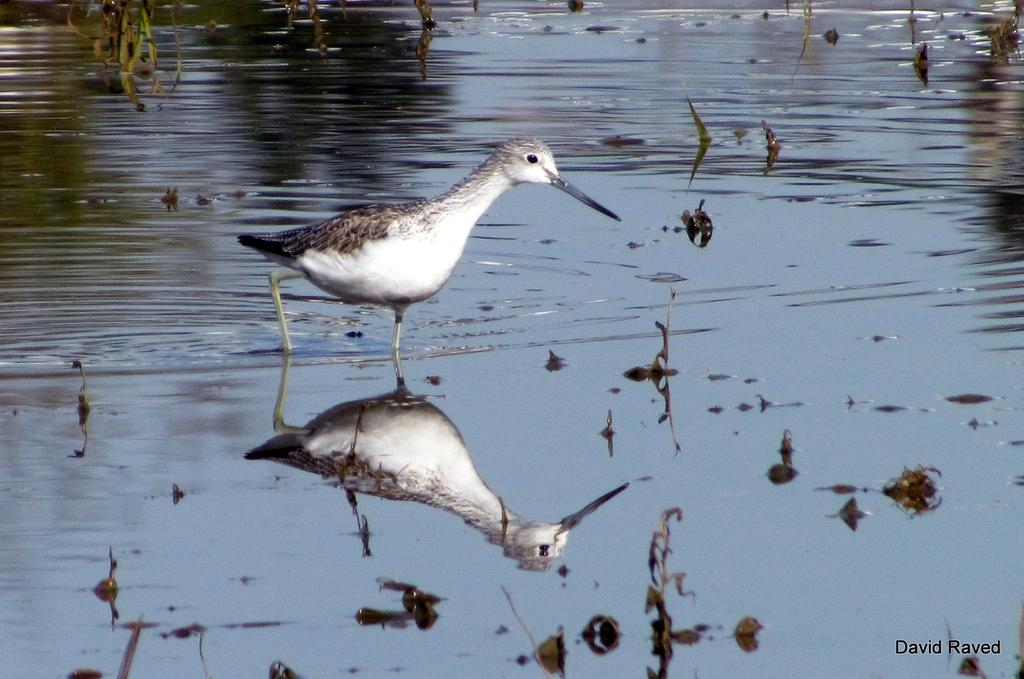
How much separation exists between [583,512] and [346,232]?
269 centimetres

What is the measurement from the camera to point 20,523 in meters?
6.20

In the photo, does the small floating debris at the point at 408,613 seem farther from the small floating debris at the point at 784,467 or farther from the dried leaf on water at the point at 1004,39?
the dried leaf on water at the point at 1004,39

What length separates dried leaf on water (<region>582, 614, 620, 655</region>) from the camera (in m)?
5.19

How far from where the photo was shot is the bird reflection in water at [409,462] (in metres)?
6.10

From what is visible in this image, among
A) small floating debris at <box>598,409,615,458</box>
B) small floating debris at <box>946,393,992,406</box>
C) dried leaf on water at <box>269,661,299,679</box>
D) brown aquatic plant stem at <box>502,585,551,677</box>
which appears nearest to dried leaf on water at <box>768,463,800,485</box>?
small floating debris at <box>598,409,615,458</box>

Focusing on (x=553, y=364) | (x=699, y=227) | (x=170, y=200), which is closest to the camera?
(x=553, y=364)

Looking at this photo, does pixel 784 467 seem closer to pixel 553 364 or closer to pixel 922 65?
pixel 553 364

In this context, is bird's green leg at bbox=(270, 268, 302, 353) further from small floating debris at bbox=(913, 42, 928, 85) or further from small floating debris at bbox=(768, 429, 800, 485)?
small floating debris at bbox=(913, 42, 928, 85)

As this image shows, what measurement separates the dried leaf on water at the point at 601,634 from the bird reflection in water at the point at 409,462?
2.08 ft

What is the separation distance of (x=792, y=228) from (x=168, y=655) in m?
7.06

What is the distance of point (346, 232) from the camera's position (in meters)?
8.51

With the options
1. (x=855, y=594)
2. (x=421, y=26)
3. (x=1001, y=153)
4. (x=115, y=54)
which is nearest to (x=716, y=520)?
(x=855, y=594)

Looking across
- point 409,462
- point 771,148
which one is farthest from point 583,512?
point 771,148

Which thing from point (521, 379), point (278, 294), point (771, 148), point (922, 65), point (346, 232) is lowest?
point (521, 379)
